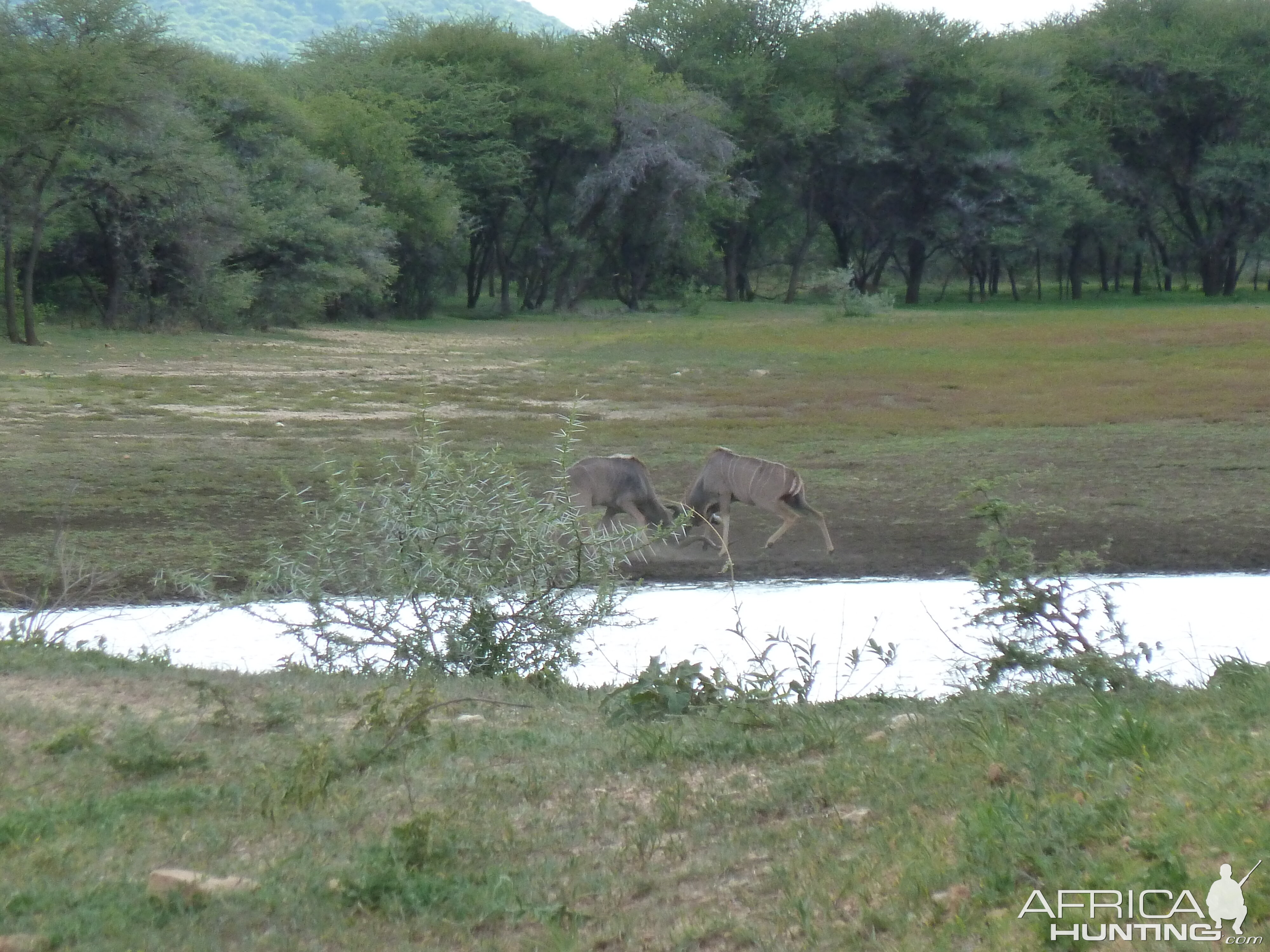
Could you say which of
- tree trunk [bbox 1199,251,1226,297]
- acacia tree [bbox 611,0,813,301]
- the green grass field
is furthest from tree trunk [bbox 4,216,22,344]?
tree trunk [bbox 1199,251,1226,297]

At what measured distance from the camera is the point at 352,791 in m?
4.77

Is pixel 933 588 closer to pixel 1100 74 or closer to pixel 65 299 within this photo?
pixel 65 299

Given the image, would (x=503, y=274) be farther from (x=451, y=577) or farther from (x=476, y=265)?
(x=451, y=577)

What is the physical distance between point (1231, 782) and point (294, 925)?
8.31 ft

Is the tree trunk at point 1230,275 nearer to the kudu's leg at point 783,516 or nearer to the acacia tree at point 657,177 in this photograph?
the acacia tree at point 657,177

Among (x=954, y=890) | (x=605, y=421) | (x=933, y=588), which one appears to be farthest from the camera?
(x=605, y=421)

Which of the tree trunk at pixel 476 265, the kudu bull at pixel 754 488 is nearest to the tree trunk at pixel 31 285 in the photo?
the kudu bull at pixel 754 488

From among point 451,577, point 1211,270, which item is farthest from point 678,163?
point 451,577

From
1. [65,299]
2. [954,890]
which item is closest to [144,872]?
[954,890]

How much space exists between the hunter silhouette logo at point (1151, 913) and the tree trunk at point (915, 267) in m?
56.9

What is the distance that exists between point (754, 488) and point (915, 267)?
4916 cm

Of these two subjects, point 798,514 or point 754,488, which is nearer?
point 754,488

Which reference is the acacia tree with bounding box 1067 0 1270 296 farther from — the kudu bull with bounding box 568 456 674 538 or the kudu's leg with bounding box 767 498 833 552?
the kudu bull with bounding box 568 456 674 538

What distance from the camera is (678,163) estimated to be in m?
47.8
